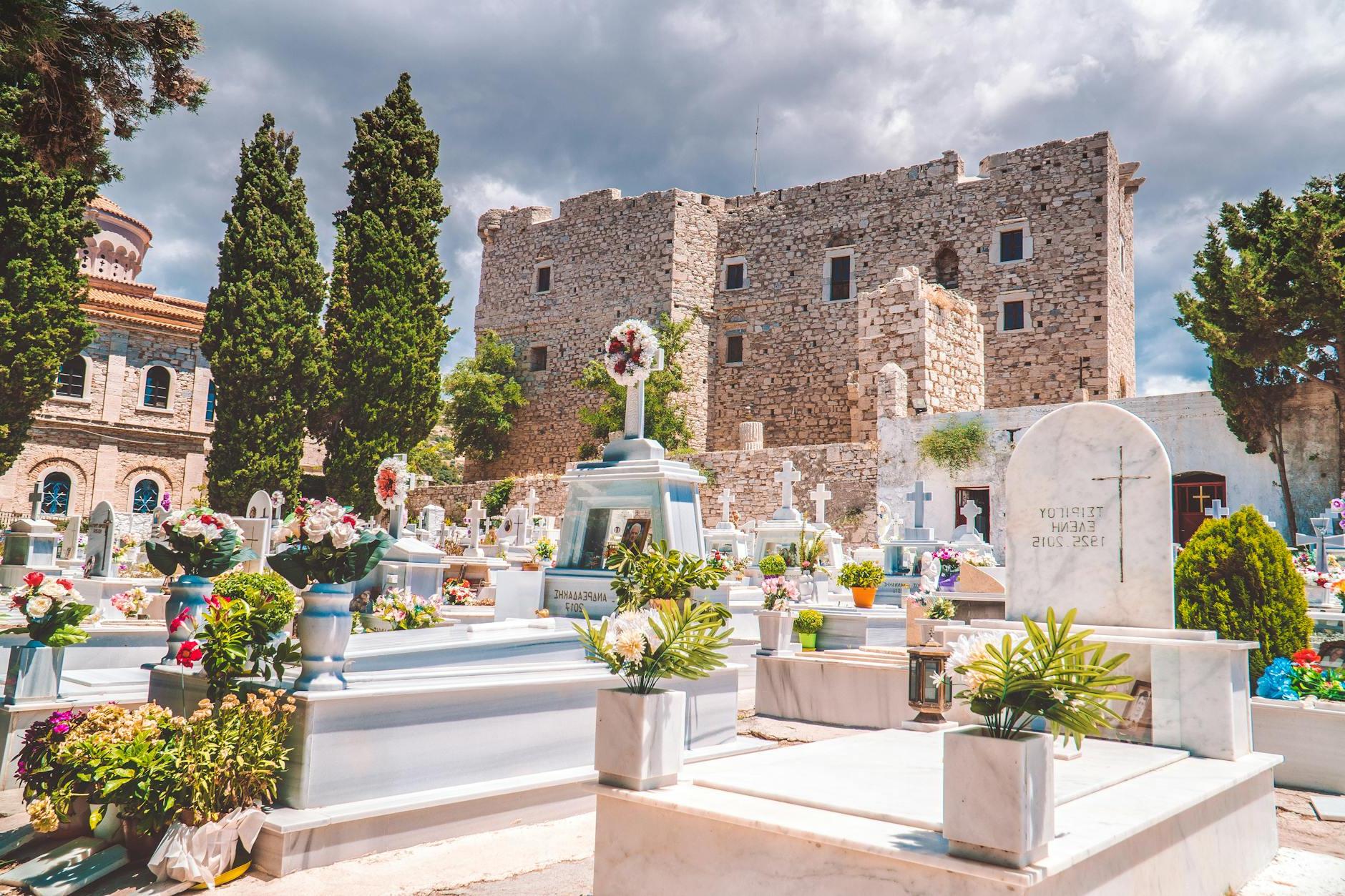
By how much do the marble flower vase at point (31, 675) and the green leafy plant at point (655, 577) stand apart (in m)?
3.30

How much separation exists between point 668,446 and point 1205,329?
48.9ft

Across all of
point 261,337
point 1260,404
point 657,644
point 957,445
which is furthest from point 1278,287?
point 261,337

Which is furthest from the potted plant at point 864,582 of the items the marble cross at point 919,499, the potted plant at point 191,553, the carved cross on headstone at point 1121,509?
the potted plant at point 191,553

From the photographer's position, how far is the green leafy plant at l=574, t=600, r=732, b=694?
3.39 metres

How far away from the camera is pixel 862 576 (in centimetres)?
1016

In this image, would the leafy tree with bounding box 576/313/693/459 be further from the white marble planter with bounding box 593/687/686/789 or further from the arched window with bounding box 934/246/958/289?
the white marble planter with bounding box 593/687/686/789

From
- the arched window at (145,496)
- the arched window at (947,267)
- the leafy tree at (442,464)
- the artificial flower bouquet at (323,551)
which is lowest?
the artificial flower bouquet at (323,551)

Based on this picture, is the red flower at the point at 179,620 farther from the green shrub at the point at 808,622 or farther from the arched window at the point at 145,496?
the arched window at the point at 145,496

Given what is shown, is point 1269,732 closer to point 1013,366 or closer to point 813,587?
point 813,587

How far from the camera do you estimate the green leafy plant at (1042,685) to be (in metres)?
2.74

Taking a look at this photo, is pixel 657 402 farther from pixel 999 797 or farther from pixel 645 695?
pixel 999 797

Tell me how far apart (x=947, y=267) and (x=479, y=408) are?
618 inches

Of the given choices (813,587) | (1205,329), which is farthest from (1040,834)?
(1205,329)

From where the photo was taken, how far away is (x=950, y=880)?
2.62 meters
